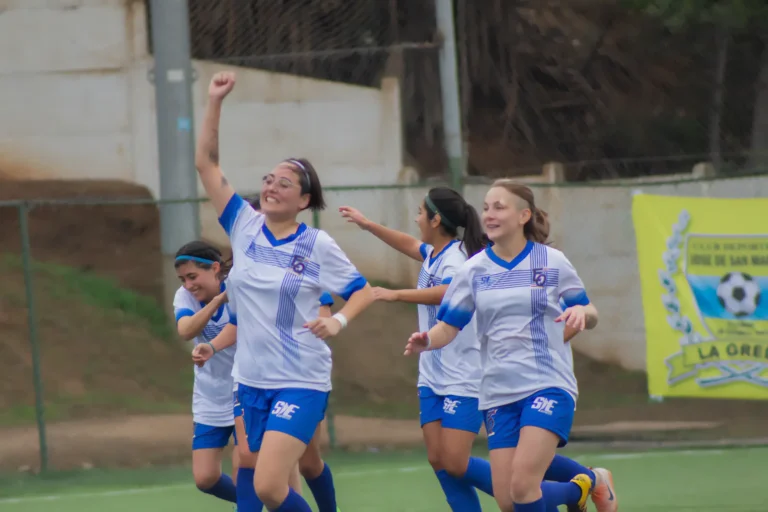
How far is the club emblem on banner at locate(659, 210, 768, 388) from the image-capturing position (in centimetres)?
1071

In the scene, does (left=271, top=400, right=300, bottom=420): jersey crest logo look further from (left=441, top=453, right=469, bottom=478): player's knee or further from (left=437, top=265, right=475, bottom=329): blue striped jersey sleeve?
(left=441, top=453, right=469, bottom=478): player's knee

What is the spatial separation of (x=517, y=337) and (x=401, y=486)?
3.63 meters

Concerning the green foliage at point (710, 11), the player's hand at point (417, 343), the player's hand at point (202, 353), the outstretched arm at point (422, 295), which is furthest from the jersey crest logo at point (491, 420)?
the green foliage at point (710, 11)

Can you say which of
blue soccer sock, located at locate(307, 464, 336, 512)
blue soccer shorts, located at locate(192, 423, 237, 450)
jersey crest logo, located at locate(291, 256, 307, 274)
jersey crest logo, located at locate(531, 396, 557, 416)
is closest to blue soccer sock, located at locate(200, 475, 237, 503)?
blue soccer shorts, located at locate(192, 423, 237, 450)

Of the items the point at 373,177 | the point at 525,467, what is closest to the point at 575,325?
the point at 525,467

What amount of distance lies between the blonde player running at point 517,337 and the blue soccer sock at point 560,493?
0.63ft

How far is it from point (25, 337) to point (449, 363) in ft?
26.4

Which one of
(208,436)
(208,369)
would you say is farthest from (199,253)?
(208,436)

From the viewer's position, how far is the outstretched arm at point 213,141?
6152 millimetres

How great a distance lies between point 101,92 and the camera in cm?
1669

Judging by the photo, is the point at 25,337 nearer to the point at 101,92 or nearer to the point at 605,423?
the point at 101,92

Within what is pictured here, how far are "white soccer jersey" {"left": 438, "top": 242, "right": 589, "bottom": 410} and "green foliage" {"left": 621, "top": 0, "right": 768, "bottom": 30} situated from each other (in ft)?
36.0

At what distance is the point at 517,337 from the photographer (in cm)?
621

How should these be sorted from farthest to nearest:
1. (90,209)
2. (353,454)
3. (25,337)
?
(90,209) → (25,337) → (353,454)
